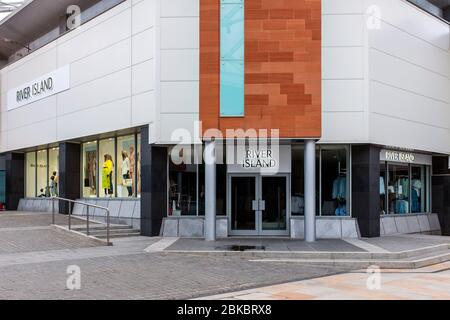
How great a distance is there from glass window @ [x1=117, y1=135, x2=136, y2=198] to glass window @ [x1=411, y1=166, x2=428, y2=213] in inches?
512

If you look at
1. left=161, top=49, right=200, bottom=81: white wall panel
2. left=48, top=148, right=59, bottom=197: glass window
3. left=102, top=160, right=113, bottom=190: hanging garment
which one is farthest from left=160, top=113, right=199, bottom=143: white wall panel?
left=48, top=148, right=59, bottom=197: glass window

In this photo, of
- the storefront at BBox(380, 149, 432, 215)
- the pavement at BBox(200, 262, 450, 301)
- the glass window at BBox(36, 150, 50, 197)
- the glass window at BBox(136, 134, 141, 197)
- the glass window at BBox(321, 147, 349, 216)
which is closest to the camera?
the pavement at BBox(200, 262, 450, 301)

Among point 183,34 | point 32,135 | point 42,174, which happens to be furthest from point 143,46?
point 42,174

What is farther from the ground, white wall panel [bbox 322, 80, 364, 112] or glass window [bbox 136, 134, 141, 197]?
white wall panel [bbox 322, 80, 364, 112]

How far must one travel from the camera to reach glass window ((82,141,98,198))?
24.4 meters

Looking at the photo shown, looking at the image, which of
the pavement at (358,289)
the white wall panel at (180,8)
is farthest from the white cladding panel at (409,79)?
the pavement at (358,289)

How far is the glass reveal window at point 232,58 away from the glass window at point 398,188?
27.9ft

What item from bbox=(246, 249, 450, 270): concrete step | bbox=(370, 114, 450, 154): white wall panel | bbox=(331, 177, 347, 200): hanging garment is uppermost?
bbox=(370, 114, 450, 154): white wall panel

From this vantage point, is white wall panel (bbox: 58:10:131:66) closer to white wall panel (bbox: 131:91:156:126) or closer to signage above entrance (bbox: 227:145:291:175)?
white wall panel (bbox: 131:91:156:126)

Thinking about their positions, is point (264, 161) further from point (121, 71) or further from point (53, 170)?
point (53, 170)

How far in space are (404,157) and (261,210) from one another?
24.9 feet
